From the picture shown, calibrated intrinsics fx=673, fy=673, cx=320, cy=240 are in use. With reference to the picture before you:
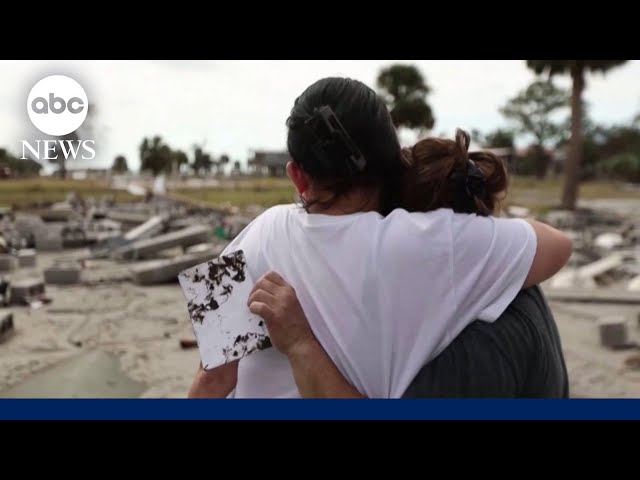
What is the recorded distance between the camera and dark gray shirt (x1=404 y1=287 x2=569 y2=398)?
128 centimetres

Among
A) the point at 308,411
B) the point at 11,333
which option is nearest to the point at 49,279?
the point at 11,333

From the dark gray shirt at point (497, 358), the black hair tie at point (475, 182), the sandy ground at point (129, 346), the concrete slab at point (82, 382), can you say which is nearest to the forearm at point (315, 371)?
the dark gray shirt at point (497, 358)

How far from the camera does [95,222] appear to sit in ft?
52.0

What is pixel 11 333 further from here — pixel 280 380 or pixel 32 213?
pixel 32 213

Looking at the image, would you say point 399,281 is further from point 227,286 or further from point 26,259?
point 26,259

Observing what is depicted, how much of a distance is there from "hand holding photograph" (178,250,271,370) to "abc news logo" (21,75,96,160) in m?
1.28

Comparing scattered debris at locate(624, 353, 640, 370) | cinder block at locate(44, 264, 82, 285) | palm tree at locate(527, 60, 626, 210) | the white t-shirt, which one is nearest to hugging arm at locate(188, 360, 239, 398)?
the white t-shirt

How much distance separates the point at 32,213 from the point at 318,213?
16.5 metres

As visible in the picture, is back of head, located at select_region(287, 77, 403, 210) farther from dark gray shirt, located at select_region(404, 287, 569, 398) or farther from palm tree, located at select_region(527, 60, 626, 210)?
palm tree, located at select_region(527, 60, 626, 210)

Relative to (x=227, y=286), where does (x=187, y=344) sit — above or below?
below

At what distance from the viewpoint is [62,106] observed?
245 centimetres

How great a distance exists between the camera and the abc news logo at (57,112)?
7.98 feet

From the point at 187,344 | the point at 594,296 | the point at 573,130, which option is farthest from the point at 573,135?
the point at 187,344

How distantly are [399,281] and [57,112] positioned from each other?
171 cm
